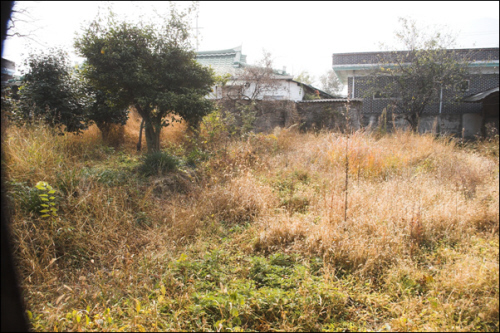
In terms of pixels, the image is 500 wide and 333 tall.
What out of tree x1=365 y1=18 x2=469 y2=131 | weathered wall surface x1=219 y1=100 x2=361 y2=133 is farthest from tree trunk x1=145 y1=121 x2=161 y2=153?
tree x1=365 y1=18 x2=469 y2=131

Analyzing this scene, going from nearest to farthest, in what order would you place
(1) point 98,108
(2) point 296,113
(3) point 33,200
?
(3) point 33,200, (1) point 98,108, (2) point 296,113

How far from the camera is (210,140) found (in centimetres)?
654

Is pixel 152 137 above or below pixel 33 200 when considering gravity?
above

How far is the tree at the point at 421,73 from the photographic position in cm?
1181

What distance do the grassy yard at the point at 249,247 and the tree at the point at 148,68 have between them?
1257 millimetres

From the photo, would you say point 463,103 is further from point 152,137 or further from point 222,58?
point 152,137

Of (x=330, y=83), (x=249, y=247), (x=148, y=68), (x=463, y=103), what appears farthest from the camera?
(x=330, y=83)

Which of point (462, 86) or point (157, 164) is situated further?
point (462, 86)

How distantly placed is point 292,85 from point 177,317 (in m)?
15.9

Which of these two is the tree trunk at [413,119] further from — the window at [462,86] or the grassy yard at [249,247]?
the grassy yard at [249,247]

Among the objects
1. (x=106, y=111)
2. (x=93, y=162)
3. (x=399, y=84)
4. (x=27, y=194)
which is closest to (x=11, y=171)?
(x=27, y=194)

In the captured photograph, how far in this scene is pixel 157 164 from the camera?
5.13m

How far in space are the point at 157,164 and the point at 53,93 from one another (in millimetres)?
2845

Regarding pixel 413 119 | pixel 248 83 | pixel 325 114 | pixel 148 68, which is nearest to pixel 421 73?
pixel 413 119
